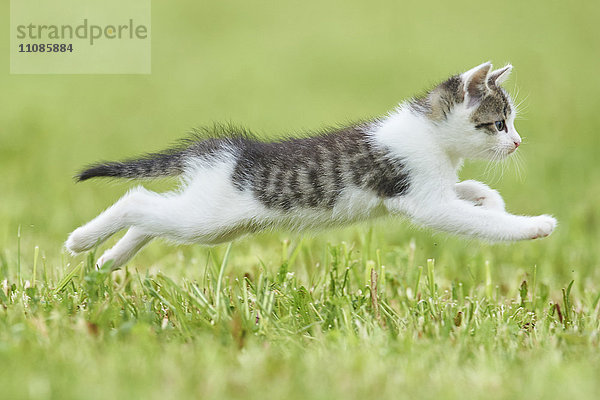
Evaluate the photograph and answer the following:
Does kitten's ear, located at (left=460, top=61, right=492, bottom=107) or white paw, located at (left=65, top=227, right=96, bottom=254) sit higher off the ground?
kitten's ear, located at (left=460, top=61, right=492, bottom=107)

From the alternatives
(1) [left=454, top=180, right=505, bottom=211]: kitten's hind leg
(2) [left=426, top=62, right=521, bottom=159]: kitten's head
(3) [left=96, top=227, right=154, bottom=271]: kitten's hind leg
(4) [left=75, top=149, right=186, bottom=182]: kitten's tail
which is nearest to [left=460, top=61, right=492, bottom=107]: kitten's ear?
(2) [left=426, top=62, right=521, bottom=159]: kitten's head

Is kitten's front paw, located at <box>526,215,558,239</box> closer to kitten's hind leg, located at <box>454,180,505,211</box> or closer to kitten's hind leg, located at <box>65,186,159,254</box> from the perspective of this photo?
kitten's hind leg, located at <box>454,180,505,211</box>

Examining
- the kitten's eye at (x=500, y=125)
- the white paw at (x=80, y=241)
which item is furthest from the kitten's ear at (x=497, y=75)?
the white paw at (x=80, y=241)

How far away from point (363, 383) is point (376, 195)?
127cm

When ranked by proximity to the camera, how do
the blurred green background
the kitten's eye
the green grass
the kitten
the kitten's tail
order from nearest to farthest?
the green grass → the kitten → the kitten's eye → the kitten's tail → the blurred green background

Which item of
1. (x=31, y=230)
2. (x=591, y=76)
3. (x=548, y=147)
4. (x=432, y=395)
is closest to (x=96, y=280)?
(x=432, y=395)

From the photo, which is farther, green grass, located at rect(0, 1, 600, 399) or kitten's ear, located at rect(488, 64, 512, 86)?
kitten's ear, located at rect(488, 64, 512, 86)

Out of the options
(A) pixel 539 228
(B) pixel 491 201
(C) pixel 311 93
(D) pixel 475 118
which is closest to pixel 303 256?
(B) pixel 491 201

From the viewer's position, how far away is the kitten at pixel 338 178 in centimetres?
390

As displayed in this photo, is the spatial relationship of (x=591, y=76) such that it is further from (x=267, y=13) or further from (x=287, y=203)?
(x=287, y=203)

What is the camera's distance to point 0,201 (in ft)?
22.3

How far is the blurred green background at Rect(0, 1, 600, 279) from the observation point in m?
6.63

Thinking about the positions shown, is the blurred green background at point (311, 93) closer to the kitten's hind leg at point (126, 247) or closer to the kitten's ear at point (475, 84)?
the kitten's hind leg at point (126, 247)

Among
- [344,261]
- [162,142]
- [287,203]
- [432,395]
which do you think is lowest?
[432,395]
